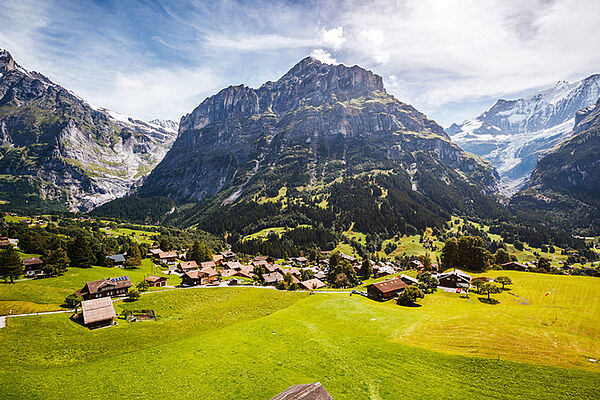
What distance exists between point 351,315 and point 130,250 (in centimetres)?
10100

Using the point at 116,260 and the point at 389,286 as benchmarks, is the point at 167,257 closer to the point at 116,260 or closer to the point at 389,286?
the point at 116,260

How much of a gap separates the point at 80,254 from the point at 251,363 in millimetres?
87351

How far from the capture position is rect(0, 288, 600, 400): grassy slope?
80.4ft

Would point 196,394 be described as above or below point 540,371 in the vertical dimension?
below

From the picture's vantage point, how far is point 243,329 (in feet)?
143

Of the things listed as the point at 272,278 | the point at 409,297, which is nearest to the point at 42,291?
the point at 272,278

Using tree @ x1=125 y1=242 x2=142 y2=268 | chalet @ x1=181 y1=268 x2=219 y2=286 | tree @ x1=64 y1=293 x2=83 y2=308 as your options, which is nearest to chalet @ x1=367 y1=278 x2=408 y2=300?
chalet @ x1=181 y1=268 x2=219 y2=286

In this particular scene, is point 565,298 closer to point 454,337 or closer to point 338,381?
point 454,337

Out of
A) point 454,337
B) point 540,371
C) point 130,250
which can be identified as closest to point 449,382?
point 540,371

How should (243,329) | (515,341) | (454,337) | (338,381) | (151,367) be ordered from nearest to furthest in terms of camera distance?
(338,381)
(151,367)
(515,341)
(454,337)
(243,329)

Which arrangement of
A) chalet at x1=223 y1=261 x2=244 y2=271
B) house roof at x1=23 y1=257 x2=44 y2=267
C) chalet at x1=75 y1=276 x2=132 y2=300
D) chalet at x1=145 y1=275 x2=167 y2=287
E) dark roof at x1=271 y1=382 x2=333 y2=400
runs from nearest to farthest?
dark roof at x1=271 y1=382 x2=333 y2=400 < chalet at x1=75 y1=276 x2=132 y2=300 < house roof at x1=23 y1=257 x2=44 y2=267 < chalet at x1=145 y1=275 x2=167 y2=287 < chalet at x1=223 y1=261 x2=244 y2=271

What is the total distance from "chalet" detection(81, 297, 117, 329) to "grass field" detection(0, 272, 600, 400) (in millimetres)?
2266

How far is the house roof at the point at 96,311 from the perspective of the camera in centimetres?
4474

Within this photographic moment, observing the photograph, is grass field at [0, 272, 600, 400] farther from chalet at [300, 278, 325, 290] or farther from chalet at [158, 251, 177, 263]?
chalet at [158, 251, 177, 263]
